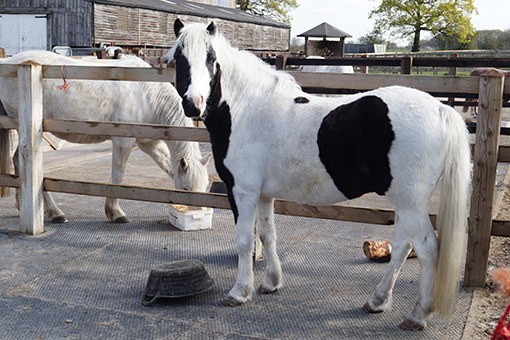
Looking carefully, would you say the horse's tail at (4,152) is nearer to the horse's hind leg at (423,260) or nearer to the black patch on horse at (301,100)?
the black patch on horse at (301,100)

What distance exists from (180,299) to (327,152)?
60.9 inches

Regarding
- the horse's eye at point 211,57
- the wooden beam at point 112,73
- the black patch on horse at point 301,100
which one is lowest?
the black patch on horse at point 301,100

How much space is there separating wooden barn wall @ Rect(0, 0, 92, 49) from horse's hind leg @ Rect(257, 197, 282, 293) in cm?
2401

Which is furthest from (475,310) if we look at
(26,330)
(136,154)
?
(136,154)

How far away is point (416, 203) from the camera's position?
304cm

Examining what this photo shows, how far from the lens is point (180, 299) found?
3.71 m

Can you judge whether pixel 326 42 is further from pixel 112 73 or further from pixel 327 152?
pixel 327 152

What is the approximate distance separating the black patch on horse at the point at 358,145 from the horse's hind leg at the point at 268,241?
71cm

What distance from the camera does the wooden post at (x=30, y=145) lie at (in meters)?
5.07

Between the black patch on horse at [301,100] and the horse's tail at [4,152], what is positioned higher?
the black patch on horse at [301,100]

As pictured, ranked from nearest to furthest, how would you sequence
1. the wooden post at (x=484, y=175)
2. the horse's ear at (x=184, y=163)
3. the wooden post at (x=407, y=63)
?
the wooden post at (x=484, y=175)
the horse's ear at (x=184, y=163)
the wooden post at (x=407, y=63)

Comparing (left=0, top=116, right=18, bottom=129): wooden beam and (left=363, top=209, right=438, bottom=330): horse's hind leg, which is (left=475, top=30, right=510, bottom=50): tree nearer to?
(left=0, top=116, right=18, bottom=129): wooden beam

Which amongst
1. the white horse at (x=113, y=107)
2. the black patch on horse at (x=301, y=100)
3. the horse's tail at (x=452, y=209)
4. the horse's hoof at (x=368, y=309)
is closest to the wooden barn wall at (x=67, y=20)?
the white horse at (x=113, y=107)

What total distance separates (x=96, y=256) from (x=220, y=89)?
6.89 ft
